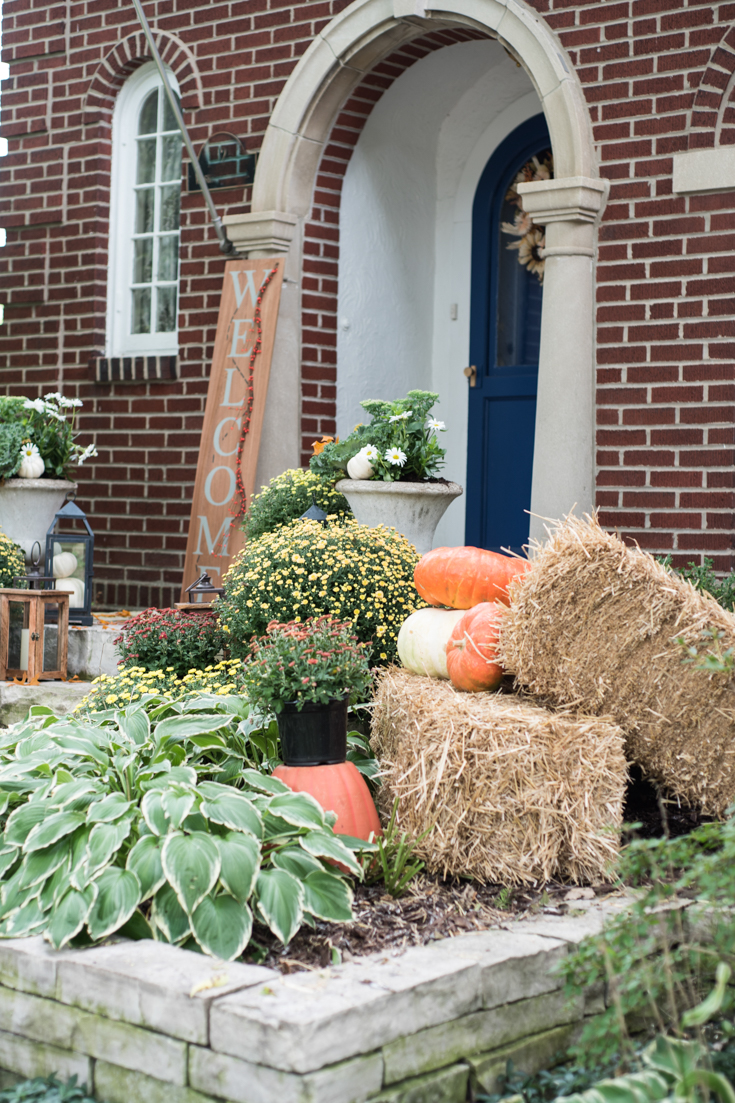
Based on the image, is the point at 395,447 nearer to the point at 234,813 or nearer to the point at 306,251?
the point at 306,251

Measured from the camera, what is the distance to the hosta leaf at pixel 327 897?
3027mm

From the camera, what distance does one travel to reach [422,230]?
7699 mm

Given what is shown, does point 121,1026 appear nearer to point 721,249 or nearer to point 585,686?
point 585,686

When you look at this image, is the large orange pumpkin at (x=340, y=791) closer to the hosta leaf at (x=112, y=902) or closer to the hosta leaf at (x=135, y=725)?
the hosta leaf at (x=135, y=725)

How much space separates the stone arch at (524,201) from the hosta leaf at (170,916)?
3.43 meters

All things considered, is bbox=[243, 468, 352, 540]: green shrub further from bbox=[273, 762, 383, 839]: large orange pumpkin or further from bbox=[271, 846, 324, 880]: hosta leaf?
bbox=[271, 846, 324, 880]: hosta leaf

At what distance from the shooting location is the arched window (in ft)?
25.6

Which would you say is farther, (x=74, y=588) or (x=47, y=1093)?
(x=74, y=588)

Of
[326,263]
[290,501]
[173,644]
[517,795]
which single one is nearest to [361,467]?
[290,501]

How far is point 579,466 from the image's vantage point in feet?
19.5

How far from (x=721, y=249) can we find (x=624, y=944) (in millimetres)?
3880

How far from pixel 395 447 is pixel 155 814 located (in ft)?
9.42

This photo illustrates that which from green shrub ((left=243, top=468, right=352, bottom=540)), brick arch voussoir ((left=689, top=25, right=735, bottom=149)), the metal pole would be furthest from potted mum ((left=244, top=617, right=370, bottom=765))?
the metal pole

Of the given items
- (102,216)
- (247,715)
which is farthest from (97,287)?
(247,715)
